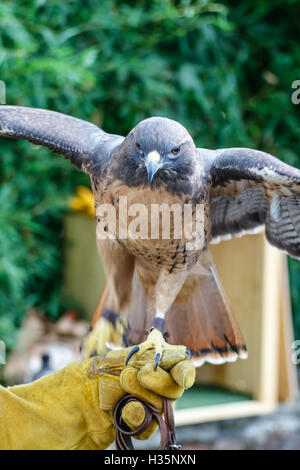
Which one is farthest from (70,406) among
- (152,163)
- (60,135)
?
(60,135)

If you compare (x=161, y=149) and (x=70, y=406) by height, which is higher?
(x=161, y=149)

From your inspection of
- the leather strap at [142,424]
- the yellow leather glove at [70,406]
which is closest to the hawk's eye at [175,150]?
the yellow leather glove at [70,406]

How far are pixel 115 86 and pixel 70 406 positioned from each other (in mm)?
3147

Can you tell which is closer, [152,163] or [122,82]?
[152,163]

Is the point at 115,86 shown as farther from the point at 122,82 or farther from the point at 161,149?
the point at 161,149

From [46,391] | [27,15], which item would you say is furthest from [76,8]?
[46,391]

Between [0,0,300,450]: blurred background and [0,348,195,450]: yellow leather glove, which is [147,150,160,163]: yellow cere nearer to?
[0,348,195,450]: yellow leather glove

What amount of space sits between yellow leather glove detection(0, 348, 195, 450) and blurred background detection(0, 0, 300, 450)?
2153 mm

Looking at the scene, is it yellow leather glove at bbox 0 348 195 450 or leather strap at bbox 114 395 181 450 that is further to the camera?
yellow leather glove at bbox 0 348 195 450

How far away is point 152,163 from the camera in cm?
185

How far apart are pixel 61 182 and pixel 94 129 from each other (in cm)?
260

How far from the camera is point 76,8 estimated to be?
4523 mm

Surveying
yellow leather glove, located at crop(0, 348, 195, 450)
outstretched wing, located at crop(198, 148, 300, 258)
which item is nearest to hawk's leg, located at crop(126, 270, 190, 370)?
yellow leather glove, located at crop(0, 348, 195, 450)

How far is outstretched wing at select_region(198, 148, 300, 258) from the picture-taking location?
1.96m
